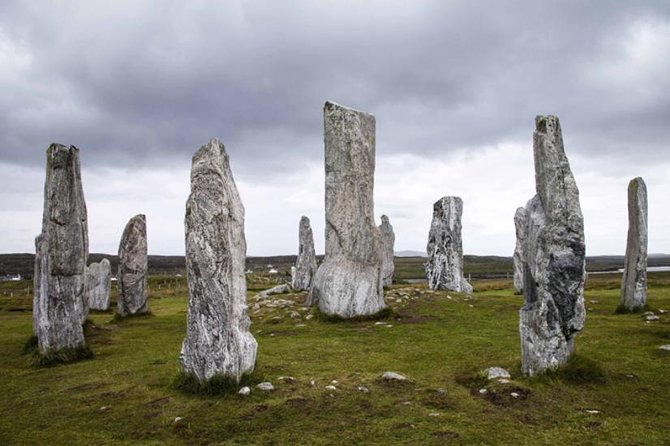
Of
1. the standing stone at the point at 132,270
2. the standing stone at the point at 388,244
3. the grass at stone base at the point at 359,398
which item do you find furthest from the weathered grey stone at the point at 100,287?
the standing stone at the point at 388,244

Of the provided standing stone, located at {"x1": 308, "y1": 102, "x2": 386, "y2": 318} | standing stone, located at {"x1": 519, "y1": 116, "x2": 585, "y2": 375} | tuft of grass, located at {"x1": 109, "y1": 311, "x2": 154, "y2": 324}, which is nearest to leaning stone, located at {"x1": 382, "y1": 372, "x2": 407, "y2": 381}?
standing stone, located at {"x1": 519, "y1": 116, "x2": 585, "y2": 375}

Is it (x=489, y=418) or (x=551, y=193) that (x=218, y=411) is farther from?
(x=551, y=193)

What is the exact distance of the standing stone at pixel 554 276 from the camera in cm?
953

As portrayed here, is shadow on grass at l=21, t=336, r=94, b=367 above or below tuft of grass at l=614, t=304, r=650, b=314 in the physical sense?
below

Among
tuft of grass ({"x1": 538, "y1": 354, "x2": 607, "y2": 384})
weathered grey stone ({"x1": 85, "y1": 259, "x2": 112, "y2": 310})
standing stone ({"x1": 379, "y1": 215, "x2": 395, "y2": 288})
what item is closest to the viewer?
tuft of grass ({"x1": 538, "y1": 354, "x2": 607, "y2": 384})

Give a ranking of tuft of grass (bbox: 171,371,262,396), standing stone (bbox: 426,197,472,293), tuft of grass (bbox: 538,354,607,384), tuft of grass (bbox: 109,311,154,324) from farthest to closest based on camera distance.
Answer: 1. standing stone (bbox: 426,197,472,293)
2. tuft of grass (bbox: 109,311,154,324)
3. tuft of grass (bbox: 538,354,607,384)
4. tuft of grass (bbox: 171,371,262,396)

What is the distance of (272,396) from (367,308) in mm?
8754

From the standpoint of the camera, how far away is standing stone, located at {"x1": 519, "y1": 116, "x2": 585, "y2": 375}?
31.3 ft

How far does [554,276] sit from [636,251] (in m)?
11.2

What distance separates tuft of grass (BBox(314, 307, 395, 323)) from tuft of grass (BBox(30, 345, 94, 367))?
732cm

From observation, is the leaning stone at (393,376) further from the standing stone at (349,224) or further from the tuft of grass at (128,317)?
the tuft of grass at (128,317)

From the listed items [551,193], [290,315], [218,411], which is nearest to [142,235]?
[290,315]

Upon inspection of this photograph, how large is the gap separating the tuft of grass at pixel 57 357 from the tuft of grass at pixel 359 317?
24.0 feet

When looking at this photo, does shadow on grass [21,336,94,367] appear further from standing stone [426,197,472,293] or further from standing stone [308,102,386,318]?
standing stone [426,197,472,293]
